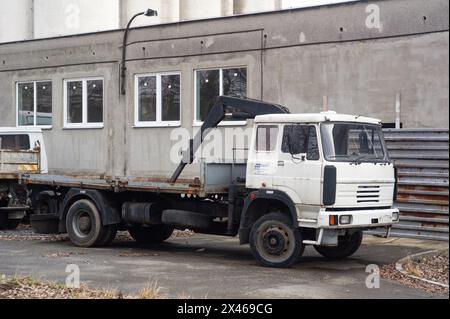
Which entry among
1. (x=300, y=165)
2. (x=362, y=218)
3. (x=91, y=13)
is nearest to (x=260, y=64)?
→ (x=300, y=165)

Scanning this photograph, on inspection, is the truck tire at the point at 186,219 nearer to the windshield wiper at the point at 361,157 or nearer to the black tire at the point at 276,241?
the black tire at the point at 276,241

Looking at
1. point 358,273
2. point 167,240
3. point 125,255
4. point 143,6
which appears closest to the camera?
point 358,273

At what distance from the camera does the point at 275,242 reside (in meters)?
11.9

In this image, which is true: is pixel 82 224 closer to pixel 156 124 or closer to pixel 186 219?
pixel 186 219

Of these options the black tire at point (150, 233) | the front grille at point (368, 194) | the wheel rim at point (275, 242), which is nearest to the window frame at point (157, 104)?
the black tire at point (150, 233)

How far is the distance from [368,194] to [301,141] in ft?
4.61

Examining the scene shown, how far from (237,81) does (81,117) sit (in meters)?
6.22

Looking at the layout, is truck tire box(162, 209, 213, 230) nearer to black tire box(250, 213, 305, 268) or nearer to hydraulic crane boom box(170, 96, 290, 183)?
hydraulic crane boom box(170, 96, 290, 183)

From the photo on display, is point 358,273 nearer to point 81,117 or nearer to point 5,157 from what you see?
point 5,157

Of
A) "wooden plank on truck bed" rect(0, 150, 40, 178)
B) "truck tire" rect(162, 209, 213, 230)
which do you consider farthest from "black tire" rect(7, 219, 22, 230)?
"truck tire" rect(162, 209, 213, 230)

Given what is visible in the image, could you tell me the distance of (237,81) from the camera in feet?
65.6

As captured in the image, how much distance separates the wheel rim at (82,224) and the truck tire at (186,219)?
192 centimetres

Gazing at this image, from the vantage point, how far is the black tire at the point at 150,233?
51.3ft

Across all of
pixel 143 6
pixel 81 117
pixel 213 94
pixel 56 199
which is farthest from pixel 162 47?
pixel 143 6
